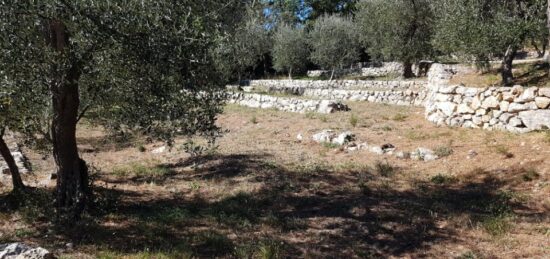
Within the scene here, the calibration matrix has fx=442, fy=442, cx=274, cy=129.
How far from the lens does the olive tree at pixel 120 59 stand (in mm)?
6301

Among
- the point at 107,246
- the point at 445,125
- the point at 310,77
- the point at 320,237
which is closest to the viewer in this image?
the point at 107,246

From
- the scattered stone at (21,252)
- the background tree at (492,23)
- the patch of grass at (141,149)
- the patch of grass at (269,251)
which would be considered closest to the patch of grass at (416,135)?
the background tree at (492,23)

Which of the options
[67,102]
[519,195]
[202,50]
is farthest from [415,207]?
[67,102]

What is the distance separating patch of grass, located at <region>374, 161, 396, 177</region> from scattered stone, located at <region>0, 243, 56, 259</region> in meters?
8.88

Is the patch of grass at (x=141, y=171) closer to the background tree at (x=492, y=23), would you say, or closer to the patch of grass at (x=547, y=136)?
the patch of grass at (x=547, y=136)

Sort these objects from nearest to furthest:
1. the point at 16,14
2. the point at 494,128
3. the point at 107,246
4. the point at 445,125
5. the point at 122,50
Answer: the point at 16,14
the point at 122,50
the point at 107,246
the point at 494,128
the point at 445,125

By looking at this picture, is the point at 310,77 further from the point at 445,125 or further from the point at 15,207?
the point at 15,207

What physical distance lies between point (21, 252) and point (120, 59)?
3155 millimetres

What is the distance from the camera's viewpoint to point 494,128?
15.2 meters

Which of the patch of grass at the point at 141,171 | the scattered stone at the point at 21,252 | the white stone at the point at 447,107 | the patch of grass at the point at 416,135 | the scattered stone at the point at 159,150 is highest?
the white stone at the point at 447,107

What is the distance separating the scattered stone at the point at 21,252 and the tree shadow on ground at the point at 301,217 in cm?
155

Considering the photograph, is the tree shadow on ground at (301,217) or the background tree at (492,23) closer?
the tree shadow on ground at (301,217)

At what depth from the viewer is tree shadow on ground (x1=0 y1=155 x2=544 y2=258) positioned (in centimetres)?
794

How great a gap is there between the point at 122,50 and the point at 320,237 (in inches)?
194
